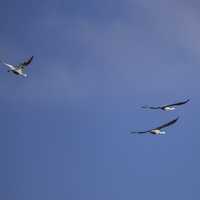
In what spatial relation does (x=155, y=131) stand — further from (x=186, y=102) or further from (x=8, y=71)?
(x=8, y=71)

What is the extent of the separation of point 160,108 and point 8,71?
19.6 meters

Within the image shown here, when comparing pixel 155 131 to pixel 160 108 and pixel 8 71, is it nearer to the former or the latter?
pixel 160 108

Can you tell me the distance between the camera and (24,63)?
84625mm

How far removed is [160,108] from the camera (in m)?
80.1

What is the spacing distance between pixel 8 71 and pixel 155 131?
64.7 ft

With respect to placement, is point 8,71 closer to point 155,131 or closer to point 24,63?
point 24,63

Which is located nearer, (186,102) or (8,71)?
(186,102)

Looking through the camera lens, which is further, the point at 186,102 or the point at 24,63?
the point at 24,63

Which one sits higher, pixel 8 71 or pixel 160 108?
pixel 8 71

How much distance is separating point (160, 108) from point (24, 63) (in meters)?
18.1

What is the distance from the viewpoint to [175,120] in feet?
255

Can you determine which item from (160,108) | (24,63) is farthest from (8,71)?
(160,108)

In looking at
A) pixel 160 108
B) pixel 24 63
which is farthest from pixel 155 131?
pixel 24 63

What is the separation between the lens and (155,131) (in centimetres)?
8294
